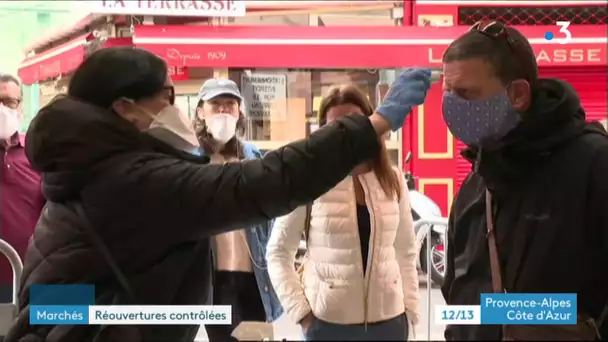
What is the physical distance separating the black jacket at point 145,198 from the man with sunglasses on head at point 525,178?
27 cm

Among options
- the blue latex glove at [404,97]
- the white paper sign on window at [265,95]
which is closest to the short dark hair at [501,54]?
the blue latex glove at [404,97]

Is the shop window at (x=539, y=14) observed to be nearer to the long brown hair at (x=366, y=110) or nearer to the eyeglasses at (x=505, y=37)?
the long brown hair at (x=366, y=110)

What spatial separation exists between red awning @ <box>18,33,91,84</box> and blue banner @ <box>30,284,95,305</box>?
61.5 inches

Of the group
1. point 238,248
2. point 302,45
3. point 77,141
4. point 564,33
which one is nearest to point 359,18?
point 302,45

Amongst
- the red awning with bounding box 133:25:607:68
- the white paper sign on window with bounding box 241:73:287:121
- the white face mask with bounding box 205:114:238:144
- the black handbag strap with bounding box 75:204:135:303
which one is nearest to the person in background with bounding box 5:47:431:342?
the black handbag strap with bounding box 75:204:135:303

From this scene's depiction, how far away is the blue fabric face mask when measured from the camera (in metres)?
1.22

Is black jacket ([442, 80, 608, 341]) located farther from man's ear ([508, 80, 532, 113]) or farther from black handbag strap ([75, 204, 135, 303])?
black handbag strap ([75, 204, 135, 303])

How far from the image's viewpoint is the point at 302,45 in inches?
154

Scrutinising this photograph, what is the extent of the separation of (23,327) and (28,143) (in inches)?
12.6

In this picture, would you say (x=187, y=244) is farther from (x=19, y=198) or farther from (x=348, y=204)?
(x=19, y=198)

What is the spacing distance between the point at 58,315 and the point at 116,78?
0.41 meters

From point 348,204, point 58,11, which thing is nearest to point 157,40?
point 58,11

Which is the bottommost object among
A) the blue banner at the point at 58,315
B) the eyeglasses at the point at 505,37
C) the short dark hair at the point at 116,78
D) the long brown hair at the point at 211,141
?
the blue banner at the point at 58,315

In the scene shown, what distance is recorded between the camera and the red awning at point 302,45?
325 centimetres
